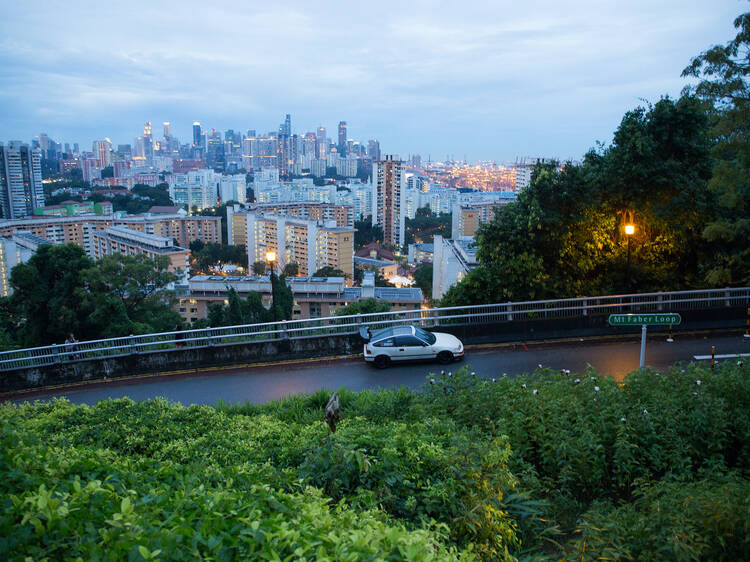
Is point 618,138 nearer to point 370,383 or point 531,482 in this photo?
point 370,383

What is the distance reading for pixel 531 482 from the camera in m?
5.56

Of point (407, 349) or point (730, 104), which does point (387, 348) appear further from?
point (730, 104)

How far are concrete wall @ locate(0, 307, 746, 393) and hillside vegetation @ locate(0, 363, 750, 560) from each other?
410 centimetres

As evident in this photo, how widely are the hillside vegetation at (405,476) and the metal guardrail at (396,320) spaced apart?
14.2ft

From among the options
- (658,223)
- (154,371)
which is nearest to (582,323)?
(658,223)

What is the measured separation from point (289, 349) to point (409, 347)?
117 inches

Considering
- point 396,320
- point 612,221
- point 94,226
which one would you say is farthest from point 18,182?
point 612,221

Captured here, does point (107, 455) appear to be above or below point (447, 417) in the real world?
above

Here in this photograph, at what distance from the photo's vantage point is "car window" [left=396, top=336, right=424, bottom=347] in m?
12.1

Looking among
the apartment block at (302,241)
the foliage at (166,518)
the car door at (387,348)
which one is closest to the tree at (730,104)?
the car door at (387,348)

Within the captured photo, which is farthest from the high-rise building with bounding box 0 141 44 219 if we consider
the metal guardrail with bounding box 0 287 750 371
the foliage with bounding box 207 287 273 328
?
the metal guardrail with bounding box 0 287 750 371

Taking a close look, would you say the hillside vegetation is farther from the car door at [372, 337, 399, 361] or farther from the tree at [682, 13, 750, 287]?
the tree at [682, 13, 750, 287]

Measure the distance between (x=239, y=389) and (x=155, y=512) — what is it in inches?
325

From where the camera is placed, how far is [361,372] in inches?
475
